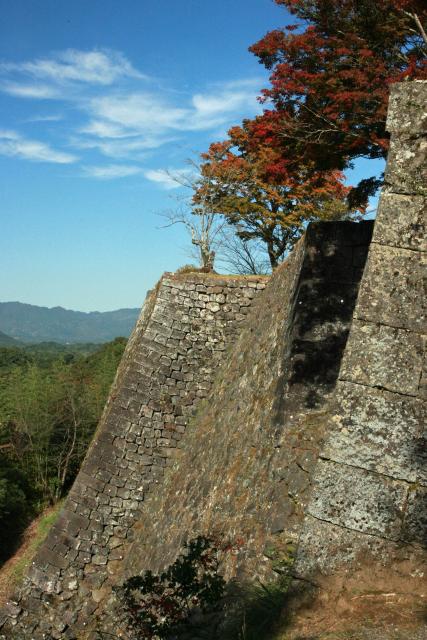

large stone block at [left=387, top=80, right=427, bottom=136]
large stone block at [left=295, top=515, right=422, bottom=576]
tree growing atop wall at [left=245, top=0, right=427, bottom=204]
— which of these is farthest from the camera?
tree growing atop wall at [left=245, top=0, right=427, bottom=204]

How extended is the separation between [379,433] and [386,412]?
137 millimetres

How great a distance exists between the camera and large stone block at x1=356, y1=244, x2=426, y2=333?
3551mm

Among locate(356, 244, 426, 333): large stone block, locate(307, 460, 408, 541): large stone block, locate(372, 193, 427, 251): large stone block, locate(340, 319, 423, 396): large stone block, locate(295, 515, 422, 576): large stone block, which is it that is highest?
locate(372, 193, 427, 251): large stone block

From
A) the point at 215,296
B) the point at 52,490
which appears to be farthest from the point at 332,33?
the point at 52,490

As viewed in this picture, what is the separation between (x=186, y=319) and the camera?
1064 centimetres

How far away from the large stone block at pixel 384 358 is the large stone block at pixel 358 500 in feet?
1.86

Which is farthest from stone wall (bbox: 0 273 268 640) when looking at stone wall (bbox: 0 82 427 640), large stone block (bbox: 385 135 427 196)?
large stone block (bbox: 385 135 427 196)

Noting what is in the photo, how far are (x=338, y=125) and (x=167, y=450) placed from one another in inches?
250

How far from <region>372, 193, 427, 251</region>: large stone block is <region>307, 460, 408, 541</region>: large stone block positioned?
149 cm

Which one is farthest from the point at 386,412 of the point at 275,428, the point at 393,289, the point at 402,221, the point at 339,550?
the point at 275,428

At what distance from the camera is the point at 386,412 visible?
136 inches

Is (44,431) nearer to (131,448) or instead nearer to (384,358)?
(131,448)

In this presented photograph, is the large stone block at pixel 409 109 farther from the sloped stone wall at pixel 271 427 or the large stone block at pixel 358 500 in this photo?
the sloped stone wall at pixel 271 427

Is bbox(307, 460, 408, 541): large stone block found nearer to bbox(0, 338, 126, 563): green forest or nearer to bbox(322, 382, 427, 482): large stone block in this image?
bbox(322, 382, 427, 482): large stone block
